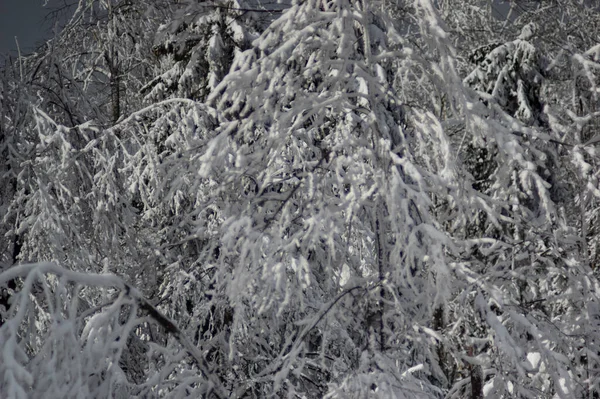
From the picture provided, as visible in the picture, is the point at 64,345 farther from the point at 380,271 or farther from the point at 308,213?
the point at 380,271

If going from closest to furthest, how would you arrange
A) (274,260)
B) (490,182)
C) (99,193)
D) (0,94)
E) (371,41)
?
(274,260)
(371,41)
(0,94)
(99,193)
(490,182)

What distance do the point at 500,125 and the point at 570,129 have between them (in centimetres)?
358

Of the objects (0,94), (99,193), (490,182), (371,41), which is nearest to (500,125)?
(371,41)

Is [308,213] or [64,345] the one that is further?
[308,213]

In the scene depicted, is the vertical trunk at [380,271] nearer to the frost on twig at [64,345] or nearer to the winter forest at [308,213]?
the winter forest at [308,213]

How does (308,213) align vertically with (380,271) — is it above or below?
above

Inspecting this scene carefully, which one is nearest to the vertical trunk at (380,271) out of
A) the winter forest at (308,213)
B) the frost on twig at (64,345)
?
the winter forest at (308,213)

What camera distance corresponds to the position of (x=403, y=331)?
3.23 m

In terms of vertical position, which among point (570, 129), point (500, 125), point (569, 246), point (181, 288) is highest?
point (500, 125)

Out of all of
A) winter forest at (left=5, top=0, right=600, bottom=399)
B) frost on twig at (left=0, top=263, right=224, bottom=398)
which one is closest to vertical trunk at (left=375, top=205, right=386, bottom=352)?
winter forest at (left=5, top=0, right=600, bottom=399)

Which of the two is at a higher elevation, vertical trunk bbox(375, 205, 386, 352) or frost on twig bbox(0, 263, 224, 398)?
frost on twig bbox(0, 263, 224, 398)

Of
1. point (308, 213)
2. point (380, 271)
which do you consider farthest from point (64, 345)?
point (380, 271)

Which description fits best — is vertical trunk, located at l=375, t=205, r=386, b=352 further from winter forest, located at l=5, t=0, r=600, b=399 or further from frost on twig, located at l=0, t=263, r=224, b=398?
frost on twig, located at l=0, t=263, r=224, b=398

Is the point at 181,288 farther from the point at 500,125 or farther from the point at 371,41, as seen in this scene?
the point at 500,125
